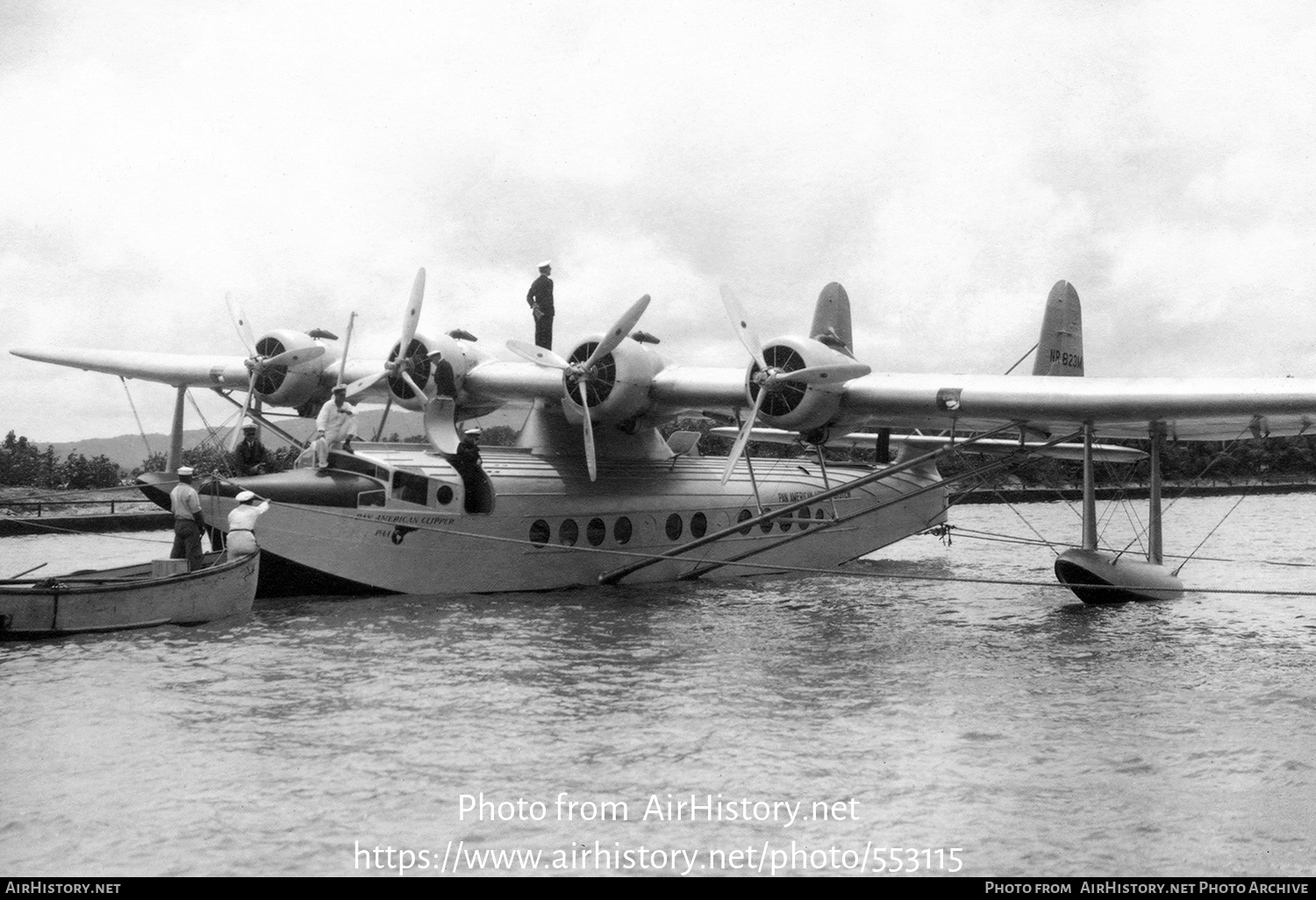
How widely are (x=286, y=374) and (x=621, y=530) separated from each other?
702cm

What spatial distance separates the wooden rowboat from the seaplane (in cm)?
123

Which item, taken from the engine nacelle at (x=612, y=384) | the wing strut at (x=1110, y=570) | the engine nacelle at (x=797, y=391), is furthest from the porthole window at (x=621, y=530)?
the wing strut at (x=1110, y=570)

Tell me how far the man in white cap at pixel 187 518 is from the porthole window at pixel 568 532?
18.0ft

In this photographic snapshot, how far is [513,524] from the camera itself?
17125 mm

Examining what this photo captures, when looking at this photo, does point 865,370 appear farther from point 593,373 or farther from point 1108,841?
point 1108,841

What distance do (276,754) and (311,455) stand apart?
9.10 meters

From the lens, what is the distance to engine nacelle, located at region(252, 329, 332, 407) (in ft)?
65.7

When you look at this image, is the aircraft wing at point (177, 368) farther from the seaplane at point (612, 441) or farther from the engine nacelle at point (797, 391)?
the engine nacelle at point (797, 391)

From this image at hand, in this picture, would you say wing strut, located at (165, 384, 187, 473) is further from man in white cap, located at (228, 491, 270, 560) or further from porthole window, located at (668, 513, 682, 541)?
porthole window, located at (668, 513, 682, 541)

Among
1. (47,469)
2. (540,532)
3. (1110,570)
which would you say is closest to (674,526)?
(540,532)

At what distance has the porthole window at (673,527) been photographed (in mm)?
19391

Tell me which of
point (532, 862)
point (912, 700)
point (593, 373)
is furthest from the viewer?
point (593, 373)

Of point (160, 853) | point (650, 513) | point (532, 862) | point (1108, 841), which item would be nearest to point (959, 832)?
point (1108, 841)

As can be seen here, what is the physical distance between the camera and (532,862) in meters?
6.34
